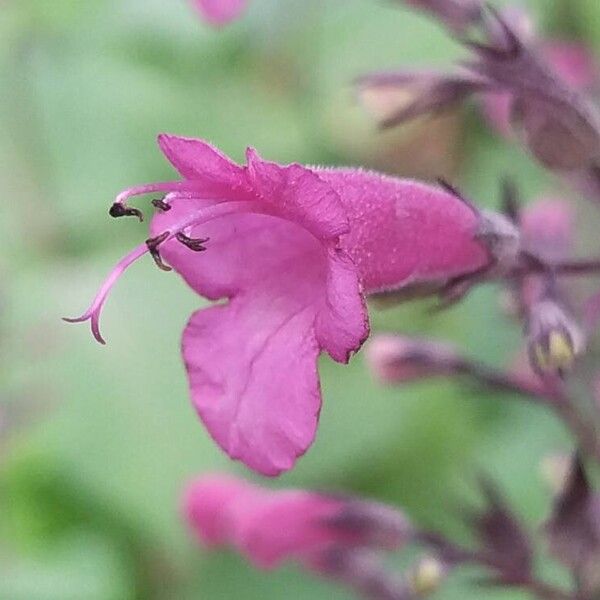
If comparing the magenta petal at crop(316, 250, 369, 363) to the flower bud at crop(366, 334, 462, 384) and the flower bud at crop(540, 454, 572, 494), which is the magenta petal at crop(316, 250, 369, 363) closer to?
the flower bud at crop(366, 334, 462, 384)

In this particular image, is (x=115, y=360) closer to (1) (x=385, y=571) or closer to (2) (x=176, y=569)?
(2) (x=176, y=569)

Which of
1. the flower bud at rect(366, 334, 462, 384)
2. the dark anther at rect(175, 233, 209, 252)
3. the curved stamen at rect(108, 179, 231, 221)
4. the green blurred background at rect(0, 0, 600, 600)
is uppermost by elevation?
the curved stamen at rect(108, 179, 231, 221)

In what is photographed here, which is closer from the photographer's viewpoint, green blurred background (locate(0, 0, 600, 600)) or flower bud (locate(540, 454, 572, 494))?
flower bud (locate(540, 454, 572, 494))

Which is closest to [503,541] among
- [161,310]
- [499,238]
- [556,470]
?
[556,470]

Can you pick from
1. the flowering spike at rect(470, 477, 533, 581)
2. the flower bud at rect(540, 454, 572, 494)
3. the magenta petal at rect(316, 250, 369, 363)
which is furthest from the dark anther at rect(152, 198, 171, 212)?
the flower bud at rect(540, 454, 572, 494)

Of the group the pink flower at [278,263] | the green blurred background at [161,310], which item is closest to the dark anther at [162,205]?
the pink flower at [278,263]

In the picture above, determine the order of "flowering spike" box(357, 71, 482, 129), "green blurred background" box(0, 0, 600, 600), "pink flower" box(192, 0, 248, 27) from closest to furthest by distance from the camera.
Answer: "flowering spike" box(357, 71, 482, 129) < "pink flower" box(192, 0, 248, 27) < "green blurred background" box(0, 0, 600, 600)

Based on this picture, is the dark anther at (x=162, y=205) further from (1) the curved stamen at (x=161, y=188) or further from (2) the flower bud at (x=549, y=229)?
(2) the flower bud at (x=549, y=229)
